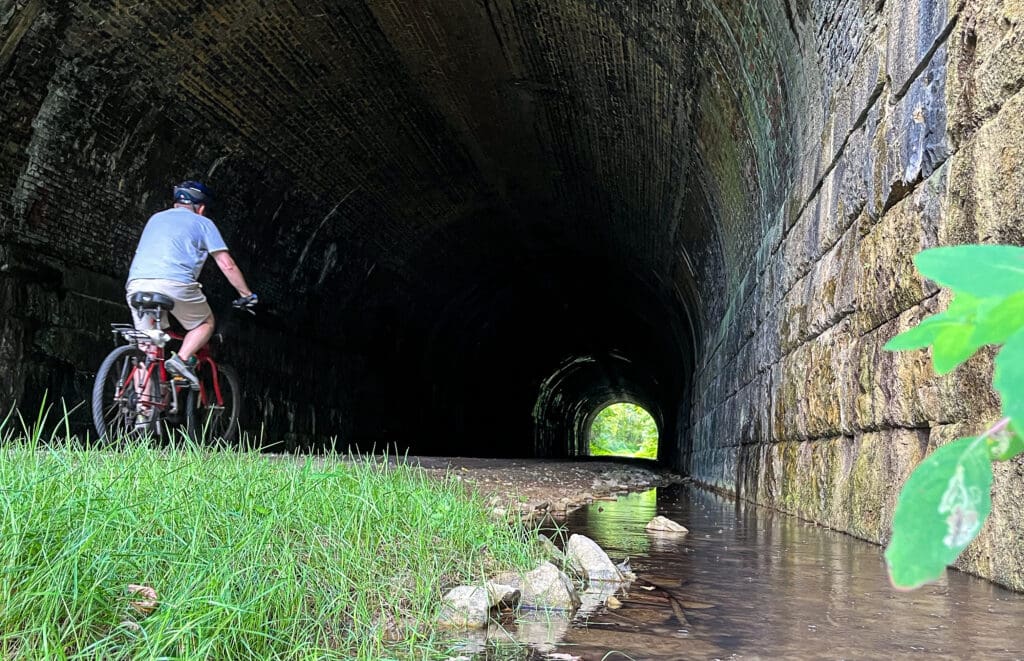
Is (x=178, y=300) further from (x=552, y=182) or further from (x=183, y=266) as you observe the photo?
(x=552, y=182)

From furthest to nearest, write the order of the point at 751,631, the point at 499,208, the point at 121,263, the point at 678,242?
the point at 499,208
the point at 678,242
the point at 121,263
the point at 751,631

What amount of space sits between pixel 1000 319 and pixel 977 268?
3 centimetres

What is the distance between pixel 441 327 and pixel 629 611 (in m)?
13.3

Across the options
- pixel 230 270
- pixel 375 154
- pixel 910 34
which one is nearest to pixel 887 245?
pixel 910 34

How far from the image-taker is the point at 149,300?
577 cm

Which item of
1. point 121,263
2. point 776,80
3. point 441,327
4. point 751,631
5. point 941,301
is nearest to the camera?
point 751,631

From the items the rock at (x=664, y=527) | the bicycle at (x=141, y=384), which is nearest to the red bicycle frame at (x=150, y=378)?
the bicycle at (x=141, y=384)

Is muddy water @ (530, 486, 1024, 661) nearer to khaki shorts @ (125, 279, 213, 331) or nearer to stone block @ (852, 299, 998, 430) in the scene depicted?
stone block @ (852, 299, 998, 430)

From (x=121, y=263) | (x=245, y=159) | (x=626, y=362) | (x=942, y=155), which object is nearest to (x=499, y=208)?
(x=245, y=159)

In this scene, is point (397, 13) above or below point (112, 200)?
above

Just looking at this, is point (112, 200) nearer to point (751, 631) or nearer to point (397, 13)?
point (397, 13)

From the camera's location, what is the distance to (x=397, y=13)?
6691 millimetres

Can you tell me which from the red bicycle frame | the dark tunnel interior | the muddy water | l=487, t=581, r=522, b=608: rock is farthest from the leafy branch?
the red bicycle frame

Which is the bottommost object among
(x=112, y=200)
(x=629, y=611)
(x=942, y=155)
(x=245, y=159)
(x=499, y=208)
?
(x=629, y=611)
